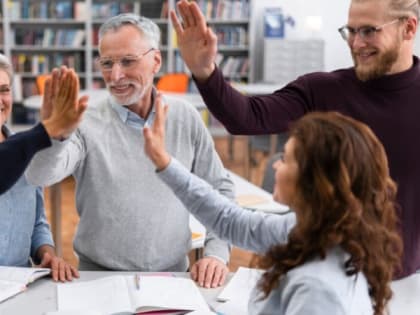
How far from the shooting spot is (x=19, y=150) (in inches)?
55.3

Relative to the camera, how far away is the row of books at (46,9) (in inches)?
293

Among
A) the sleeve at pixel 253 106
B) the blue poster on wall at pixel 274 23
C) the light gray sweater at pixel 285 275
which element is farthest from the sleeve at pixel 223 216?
the blue poster on wall at pixel 274 23

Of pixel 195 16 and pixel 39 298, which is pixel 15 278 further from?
pixel 195 16

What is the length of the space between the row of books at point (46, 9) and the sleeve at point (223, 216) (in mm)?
6644

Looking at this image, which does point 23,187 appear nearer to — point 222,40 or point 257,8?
point 222,40

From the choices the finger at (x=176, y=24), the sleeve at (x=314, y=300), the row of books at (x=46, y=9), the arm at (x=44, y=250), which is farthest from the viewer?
the row of books at (x=46, y=9)

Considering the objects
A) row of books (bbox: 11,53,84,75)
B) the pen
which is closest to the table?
the pen

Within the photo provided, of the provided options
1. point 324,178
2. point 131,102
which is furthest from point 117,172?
point 324,178

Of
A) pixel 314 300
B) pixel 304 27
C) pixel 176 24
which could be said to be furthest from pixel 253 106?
pixel 304 27

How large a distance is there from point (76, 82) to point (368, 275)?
787 millimetres

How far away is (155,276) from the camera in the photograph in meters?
1.79

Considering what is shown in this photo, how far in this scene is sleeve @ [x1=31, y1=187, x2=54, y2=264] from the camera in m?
2.00

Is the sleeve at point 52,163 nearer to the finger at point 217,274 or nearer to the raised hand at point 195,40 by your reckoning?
the raised hand at point 195,40

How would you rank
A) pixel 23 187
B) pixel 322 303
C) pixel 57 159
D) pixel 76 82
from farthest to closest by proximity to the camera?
pixel 23 187 < pixel 57 159 < pixel 76 82 < pixel 322 303
